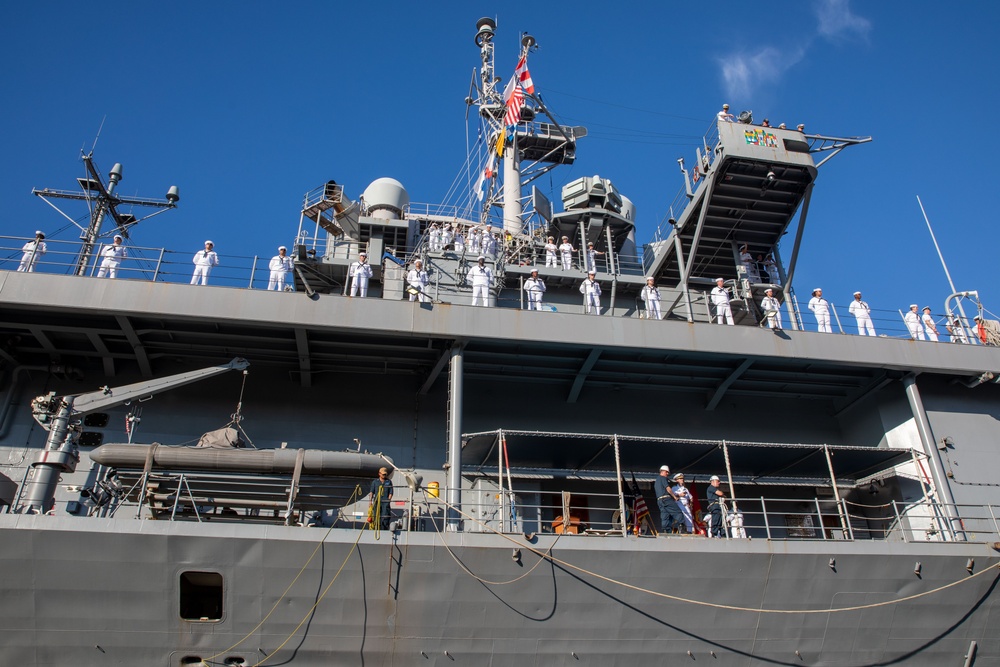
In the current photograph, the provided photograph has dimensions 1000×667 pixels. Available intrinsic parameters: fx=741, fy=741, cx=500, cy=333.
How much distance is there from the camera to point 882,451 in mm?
12836

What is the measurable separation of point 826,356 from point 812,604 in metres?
4.73

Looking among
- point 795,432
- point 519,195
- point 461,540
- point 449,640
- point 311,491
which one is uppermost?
point 519,195

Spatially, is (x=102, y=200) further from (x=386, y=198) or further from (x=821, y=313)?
(x=821, y=313)

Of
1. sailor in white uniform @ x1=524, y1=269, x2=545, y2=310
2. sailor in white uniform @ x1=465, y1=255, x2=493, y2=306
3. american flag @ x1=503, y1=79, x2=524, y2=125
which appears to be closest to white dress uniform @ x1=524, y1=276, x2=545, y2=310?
sailor in white uniform @ x1=524, y1=269, x2=545, y2=310

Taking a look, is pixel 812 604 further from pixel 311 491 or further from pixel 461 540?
pixel 311 491

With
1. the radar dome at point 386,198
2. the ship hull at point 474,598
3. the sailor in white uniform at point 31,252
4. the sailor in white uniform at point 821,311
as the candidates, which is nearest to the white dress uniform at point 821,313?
the sailor in white uniform at point 821,311

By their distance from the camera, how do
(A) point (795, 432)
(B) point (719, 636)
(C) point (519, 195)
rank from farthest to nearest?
(C) point (519, 195) → (A) point (795, 432) → (B) point (719, 636)

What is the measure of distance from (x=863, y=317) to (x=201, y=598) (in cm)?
1280

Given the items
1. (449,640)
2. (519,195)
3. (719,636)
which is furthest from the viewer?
(519,195)

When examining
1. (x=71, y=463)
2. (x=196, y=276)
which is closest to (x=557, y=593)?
(x=71, y=463)

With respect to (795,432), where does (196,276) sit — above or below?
above

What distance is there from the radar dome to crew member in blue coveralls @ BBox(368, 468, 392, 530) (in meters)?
9.46

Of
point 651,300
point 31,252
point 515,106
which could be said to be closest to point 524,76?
point 515,106

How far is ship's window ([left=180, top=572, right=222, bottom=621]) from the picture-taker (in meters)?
9.18
